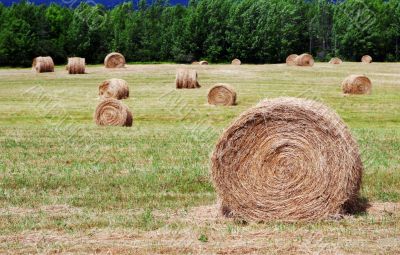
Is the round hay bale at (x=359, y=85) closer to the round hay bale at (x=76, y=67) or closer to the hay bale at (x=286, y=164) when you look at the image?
the round hay bale at (x=76, y=67)

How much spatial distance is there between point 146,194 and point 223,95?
58.6ft

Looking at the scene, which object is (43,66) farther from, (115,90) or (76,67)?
(115,90)

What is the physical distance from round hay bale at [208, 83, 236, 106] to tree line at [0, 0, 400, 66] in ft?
175

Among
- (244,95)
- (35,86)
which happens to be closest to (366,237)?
(244,95)

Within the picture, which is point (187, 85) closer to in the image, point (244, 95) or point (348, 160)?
point (244, 95)

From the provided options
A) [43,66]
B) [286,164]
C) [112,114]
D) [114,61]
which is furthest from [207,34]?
[286,164]

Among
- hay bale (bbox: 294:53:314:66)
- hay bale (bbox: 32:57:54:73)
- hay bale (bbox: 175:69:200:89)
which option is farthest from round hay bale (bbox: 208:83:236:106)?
hay bale (bbox: 294:53:314:66)

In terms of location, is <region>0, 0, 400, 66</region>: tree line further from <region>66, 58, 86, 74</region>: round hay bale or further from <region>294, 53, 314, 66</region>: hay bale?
<region>66, 58, 86, 74</region>: round hay bale

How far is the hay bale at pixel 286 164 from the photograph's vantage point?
9023 mm

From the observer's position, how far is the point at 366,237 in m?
8.05

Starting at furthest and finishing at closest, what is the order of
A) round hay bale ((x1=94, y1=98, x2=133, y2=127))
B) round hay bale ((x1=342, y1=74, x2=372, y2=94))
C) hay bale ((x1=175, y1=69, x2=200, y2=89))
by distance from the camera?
hay bale ((x1=175, y1=69, x2=200, y2=89))
round hay bale ((x1=342, y1=74, x2=372, y2=94))
round hay bale ((x1=94, y1=98, x2=133, y2=127))

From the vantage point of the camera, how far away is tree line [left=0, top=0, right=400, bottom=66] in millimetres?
81312

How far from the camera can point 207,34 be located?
283 ft

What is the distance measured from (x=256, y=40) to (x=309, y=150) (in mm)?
72645
